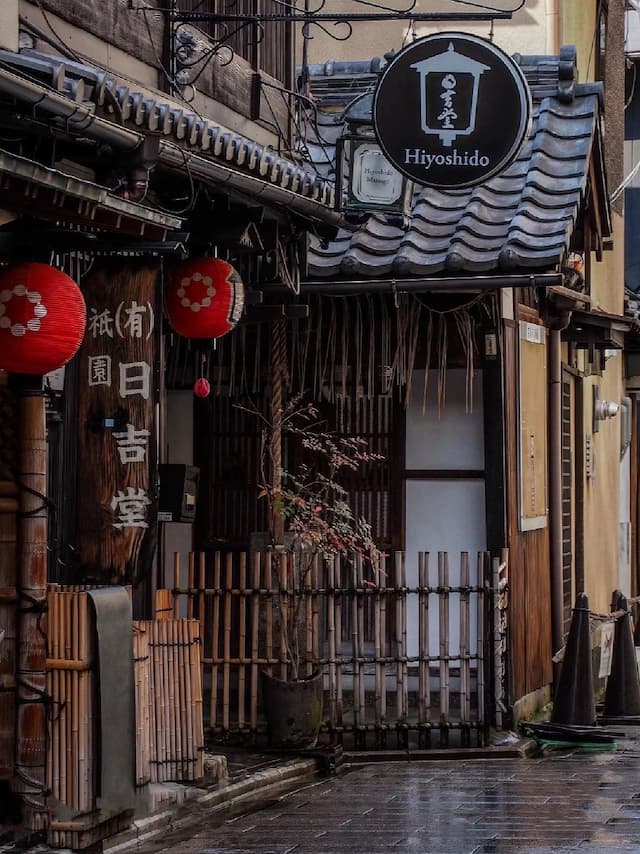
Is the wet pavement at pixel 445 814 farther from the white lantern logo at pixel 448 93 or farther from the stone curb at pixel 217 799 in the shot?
the white lantern logo at pixel 448 93

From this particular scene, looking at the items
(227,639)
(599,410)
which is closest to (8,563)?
(227,639)

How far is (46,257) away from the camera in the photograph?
9.11 m

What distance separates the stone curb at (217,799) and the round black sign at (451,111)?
503 centimetres

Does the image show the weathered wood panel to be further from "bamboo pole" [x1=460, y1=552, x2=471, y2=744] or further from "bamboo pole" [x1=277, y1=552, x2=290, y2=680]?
"bamboo pole" [x1=277, y1=552, x2=290, y2=680]

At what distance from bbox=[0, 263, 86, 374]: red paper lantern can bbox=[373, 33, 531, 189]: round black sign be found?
439 cm

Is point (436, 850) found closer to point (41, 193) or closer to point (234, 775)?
point (234, 775)

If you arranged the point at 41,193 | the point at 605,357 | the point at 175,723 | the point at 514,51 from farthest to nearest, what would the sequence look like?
1. the point at 605,357
2. the point at 514,51
3. the point at 175,723
4. the point at 41,193

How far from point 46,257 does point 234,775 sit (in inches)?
183

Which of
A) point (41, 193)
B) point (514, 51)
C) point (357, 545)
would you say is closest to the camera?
point (41, 193)

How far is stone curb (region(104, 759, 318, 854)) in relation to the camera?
373 inches

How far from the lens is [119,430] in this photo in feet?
33.5

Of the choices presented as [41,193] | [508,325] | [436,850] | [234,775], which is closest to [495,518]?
[508,325]

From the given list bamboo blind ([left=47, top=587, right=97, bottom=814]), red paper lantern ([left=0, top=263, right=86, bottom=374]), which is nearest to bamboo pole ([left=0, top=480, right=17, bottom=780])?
bamboo blind ([left=47, top=587, right=97, bottom=814])

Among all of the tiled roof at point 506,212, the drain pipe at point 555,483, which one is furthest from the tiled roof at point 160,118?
the drain pipe at point 555,483
